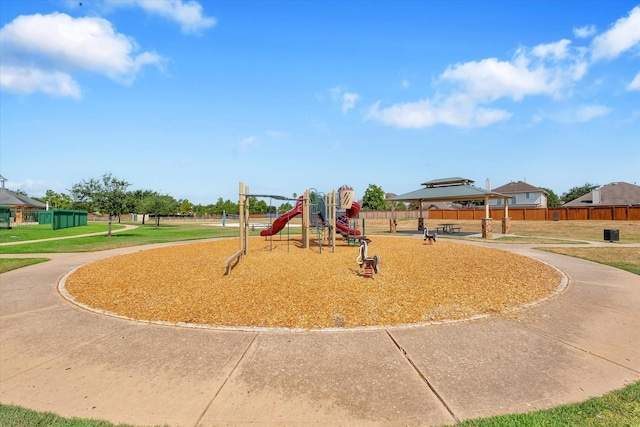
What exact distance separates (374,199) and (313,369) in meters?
82.7

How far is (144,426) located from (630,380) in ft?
17.3

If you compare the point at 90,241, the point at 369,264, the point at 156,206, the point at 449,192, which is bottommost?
the point at 90,241

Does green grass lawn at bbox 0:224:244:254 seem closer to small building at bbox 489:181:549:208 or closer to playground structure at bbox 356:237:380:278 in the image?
playground structure at bbox 356:237:380:278

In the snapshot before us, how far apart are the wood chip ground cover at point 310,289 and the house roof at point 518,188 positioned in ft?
191

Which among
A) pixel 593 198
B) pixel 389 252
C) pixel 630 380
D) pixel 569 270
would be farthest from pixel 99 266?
pixel 593 198

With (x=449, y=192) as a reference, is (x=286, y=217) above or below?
below

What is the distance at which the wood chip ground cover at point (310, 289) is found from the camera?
6.18 m

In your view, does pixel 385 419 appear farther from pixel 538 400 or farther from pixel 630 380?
pixel 630 380

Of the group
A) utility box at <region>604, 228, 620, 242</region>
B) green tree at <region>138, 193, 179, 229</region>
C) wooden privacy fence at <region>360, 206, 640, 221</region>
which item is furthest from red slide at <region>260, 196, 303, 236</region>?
green tree at <region>138, 193, 179, 229</region>

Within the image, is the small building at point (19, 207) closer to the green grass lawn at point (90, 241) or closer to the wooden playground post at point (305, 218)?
the green grass lawn at point (90, 241)

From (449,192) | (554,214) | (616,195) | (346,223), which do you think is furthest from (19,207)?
(616,195)

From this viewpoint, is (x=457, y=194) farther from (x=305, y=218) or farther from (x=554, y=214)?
(x=554, y=214)

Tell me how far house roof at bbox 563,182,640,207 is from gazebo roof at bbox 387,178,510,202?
122 ft

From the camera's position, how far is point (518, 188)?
62500 millimetres
